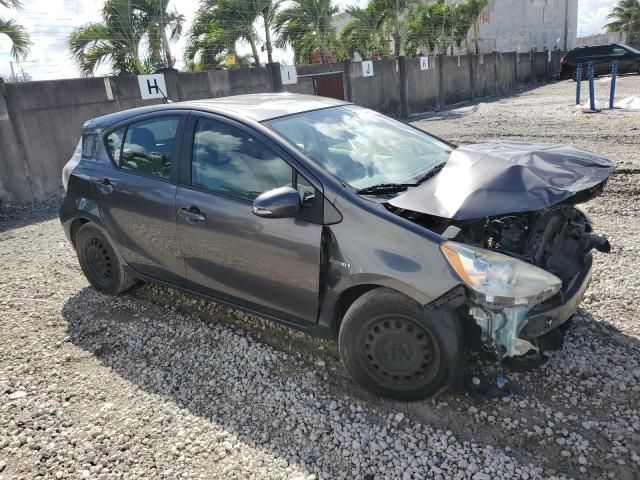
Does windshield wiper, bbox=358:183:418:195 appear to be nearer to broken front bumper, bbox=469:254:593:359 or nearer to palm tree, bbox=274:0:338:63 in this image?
broken front bumper, bbox=469:254:593:359

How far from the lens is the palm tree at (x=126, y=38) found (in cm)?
1426

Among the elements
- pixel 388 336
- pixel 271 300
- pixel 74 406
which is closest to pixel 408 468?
pixel 388 336

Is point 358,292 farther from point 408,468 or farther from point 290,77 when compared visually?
point 290,77

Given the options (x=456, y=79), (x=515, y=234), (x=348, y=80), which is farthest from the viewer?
(x=456, y=79)

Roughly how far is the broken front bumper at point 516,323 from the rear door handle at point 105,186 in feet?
9.39

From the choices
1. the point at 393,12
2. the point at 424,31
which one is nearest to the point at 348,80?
the point at 393,12

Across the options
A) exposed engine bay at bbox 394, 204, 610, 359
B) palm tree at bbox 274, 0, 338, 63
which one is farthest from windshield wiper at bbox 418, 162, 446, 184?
palm tree at bbox 274, 0, 338, 63

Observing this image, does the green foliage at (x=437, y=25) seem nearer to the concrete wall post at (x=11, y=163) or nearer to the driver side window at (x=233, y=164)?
the concrete wall post at (x=11, y=163)

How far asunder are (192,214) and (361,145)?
4.01 ft

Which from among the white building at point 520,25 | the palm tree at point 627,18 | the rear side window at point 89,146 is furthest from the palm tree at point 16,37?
Answer: the palm tree at point 627,18

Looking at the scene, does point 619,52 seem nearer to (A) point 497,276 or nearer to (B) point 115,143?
(B) point 115,143

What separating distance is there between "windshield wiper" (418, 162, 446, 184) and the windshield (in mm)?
25

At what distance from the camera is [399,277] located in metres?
Answer: 2.61

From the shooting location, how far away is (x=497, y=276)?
8.14ft
